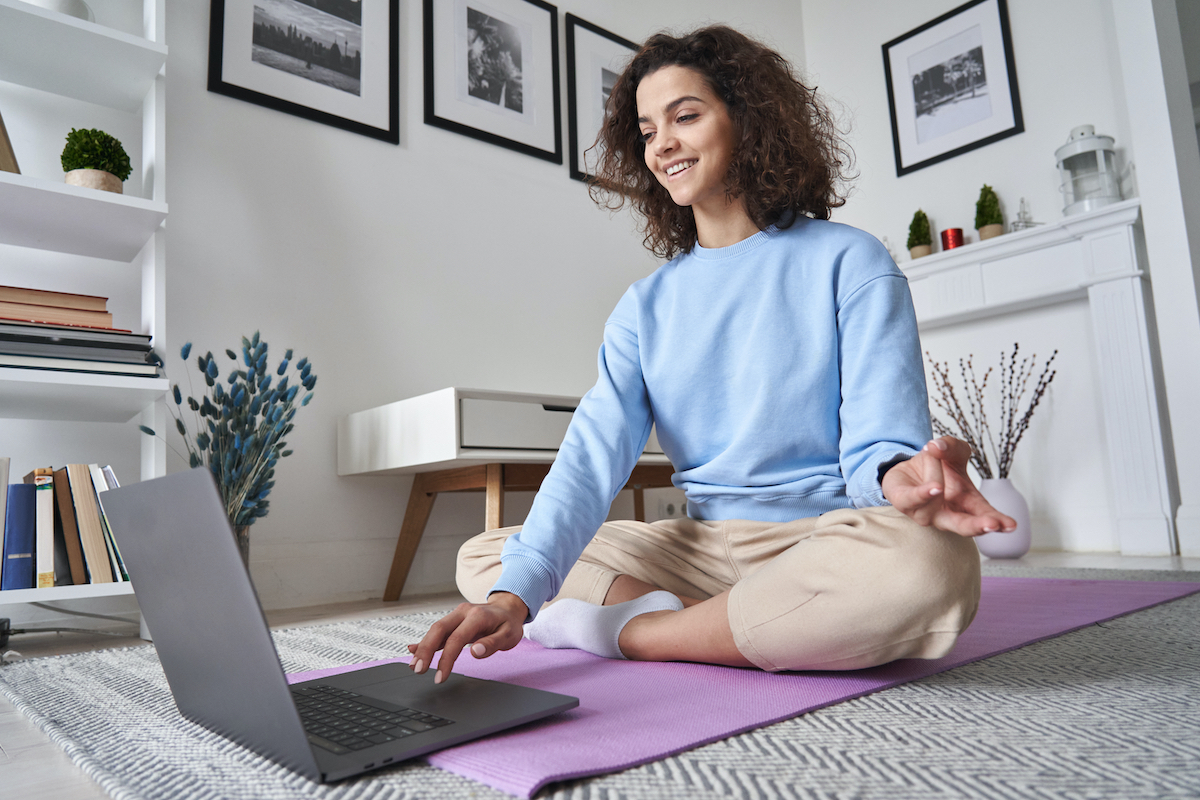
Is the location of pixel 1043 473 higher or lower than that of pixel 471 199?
lower

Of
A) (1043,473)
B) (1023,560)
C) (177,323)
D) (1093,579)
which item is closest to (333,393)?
(177,323)

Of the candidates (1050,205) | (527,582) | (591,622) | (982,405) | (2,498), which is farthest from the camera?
(982,405)

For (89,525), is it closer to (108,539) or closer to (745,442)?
(108,539)

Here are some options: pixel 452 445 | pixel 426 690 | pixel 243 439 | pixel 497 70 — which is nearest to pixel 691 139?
pixel 426 690

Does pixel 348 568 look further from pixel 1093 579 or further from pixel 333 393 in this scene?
pixel 1093 579

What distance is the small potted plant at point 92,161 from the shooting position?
5.30 ft

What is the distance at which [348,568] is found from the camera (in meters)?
2.15

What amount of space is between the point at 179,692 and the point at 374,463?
129cm

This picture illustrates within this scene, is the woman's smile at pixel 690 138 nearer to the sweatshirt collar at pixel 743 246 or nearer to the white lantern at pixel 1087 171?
the sweatshirt collar at pixel 743 246

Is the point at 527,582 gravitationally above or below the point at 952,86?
below

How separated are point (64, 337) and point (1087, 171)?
322cm

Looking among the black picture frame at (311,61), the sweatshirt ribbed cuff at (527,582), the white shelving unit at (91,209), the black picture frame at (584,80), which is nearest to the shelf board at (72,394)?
the white shelving unit at (91,209)

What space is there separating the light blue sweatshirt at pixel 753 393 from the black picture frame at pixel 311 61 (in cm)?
160

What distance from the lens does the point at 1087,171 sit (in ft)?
9.44
